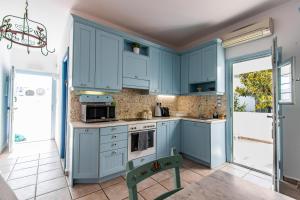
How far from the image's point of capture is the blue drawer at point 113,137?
7.50 feet

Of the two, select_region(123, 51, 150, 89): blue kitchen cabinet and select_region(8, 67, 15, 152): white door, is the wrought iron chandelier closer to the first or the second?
select_region(123, 51, 150, 89): blue kitchen cabinet

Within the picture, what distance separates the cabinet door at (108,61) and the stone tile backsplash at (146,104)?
46cm

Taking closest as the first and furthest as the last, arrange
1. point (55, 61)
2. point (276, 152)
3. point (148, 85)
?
point (276, 152) → point (148, 85) → point (55, 61)

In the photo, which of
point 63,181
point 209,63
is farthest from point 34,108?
point 209,63

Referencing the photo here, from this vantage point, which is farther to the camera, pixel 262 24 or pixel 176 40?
pixel 176 40

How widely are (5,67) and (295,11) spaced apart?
642cm

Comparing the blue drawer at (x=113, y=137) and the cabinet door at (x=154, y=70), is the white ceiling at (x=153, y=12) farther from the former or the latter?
the blue drawer at (x=113, y=137)

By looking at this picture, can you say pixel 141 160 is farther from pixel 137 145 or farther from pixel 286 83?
pixel 286 83

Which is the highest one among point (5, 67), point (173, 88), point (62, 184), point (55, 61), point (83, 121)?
point (55, 61)

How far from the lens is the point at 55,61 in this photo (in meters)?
4.86

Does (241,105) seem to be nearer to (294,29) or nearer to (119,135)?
(294,29)

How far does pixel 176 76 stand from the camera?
3.81 metres

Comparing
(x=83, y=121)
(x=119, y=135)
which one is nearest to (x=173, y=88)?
(x=119, y=135)

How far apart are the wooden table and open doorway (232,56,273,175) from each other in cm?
253
